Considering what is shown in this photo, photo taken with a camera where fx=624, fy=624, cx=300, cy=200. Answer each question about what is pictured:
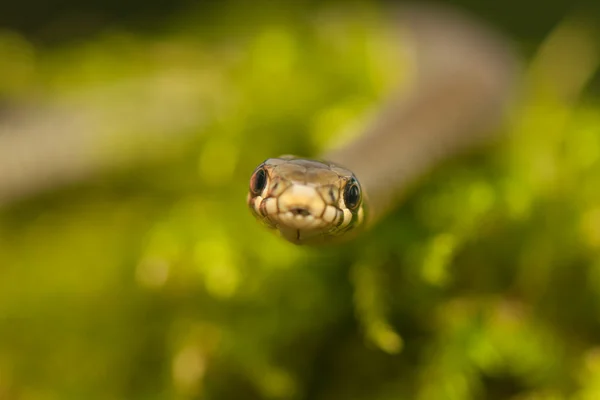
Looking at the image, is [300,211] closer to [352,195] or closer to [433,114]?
[352,195]

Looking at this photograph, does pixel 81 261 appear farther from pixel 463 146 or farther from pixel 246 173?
pixel 463 146

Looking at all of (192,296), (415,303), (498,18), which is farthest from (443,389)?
(498,18)

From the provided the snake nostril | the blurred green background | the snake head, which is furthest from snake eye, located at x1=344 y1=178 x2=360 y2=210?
the blurred green background

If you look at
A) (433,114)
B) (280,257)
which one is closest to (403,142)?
(433,114)

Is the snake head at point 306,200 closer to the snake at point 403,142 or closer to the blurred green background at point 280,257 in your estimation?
the snake at point 403,142

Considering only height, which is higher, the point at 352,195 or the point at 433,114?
the point at 433,114

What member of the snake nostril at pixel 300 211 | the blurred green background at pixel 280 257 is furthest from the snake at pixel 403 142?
the blurred green background at pixel 280 257

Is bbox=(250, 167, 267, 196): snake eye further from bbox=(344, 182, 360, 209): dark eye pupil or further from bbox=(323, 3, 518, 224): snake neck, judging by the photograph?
bbox=(323, 3, 518, 224): snake neck
